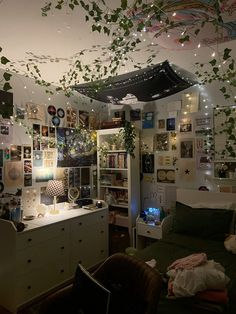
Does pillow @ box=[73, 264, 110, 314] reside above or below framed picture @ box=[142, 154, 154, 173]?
below

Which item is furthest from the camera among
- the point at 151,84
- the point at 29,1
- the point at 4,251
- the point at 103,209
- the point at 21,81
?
the point at 103,209

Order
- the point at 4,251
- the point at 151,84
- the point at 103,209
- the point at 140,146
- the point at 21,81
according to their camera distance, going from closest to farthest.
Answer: the point at 4,251, the point at 151,84, the point at 21,81, the point at 103,209, the point at 140,146

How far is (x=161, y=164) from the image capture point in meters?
3.59

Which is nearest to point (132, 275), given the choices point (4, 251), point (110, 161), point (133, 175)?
point (4, 251)

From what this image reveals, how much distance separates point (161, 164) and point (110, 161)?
0.75 meters

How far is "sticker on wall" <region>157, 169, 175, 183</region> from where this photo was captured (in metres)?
3.49

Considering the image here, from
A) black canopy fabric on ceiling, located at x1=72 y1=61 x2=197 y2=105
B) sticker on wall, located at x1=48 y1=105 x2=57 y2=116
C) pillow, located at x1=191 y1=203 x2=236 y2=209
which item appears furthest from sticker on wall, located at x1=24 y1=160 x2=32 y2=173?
pillow, located at x1=191 y1=203 x2=236 y2=209

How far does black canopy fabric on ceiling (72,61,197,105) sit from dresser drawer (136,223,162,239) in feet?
5.23

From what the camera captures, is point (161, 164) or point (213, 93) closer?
point (213, 93)

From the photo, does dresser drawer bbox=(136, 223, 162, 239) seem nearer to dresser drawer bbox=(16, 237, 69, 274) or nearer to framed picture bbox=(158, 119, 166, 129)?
dresser drawer bbox=(16, 237, 69, 274)

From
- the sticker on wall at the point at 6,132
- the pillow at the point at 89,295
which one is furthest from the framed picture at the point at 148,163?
the pillow at the point at 89,295

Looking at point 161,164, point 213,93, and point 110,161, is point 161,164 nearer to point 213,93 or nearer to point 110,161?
point 110,161

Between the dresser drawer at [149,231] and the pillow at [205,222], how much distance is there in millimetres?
253

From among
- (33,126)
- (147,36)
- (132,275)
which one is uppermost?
(147,36)
